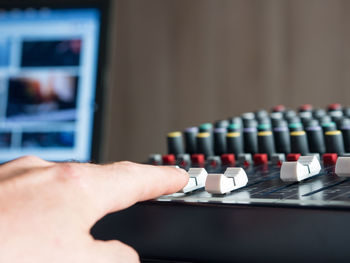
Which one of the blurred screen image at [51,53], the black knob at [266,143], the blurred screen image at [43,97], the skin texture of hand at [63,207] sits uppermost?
the blurred screen image at [51,53]

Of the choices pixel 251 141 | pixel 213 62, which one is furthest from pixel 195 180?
pixel 213 62

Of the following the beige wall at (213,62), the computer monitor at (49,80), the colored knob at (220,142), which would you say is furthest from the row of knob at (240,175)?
the beige wall at (213,62)

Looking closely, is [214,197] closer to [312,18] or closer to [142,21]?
[312,18]

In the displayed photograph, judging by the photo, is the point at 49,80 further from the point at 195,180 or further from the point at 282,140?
the point at 195,180

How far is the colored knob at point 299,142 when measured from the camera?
59 cm

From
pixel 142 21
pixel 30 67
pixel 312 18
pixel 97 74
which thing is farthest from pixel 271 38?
pixel 30 67

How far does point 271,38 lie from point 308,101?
21 cm

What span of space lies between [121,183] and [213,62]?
1191 millimetres

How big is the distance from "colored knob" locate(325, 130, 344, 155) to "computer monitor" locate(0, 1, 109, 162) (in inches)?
24.0

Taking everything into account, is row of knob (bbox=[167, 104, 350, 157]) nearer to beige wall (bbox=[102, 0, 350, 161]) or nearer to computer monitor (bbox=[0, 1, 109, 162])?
computer monitor (bbox=[0, 1, 109, 162])

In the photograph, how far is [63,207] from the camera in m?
0.30

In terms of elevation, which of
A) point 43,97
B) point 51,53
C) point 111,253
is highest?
point 51,53

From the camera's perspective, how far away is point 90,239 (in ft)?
1.00

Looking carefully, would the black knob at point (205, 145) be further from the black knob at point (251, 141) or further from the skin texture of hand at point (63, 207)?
the skin texture of hand at point (63, 207)
